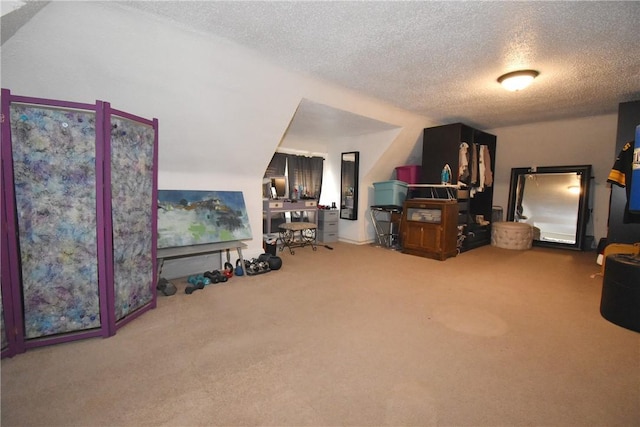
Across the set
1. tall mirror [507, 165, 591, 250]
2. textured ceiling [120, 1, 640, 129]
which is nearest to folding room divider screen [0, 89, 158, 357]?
textured ceiling [120, 1, 640, 129]

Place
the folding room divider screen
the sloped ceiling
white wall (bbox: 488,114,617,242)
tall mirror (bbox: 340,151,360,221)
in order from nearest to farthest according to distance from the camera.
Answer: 1. the folding room divider screen
2. the sloped ceiling
3. white wall (bbox: 488,114,617,242)
4. tall mirror (bbox: 340,151,360,221)

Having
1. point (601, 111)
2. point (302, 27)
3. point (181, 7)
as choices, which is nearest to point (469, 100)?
point (601, 111)

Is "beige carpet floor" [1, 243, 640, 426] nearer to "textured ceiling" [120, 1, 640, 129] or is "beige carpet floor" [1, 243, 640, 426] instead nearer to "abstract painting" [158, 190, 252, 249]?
"abstract painting" [158, 190, 252, 249]

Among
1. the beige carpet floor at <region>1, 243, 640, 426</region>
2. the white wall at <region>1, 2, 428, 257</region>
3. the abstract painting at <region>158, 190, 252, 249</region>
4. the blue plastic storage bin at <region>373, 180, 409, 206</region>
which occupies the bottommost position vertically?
the beige carpet floor at <region>1, 243, 640, 426</region>

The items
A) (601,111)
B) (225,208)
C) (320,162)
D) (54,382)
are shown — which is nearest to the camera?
(54,382)

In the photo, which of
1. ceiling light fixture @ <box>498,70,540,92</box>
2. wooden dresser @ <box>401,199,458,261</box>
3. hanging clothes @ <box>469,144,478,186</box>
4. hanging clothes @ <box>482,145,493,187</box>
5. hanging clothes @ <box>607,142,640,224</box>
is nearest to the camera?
ceiling light fixture @ <box>498,70,540,92</box>

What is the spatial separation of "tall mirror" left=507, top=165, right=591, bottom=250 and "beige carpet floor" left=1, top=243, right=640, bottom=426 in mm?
3171

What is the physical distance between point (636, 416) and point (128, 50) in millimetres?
4215

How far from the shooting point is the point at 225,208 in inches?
147

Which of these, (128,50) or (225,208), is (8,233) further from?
(225,208)

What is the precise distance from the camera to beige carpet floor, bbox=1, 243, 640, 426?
1.42m

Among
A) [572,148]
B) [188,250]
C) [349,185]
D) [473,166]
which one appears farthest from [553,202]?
[188,250]

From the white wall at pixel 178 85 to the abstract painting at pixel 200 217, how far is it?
0.23 m

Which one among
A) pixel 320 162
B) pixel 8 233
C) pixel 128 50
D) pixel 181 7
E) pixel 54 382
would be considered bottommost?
pixel 54 382
